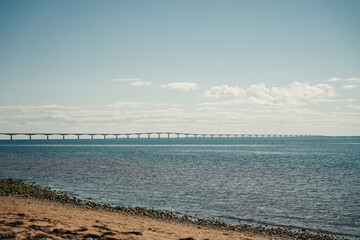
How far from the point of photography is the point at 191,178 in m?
49.1

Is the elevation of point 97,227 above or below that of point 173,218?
above

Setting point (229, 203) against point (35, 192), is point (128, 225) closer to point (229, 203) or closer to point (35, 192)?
point (229, 203)

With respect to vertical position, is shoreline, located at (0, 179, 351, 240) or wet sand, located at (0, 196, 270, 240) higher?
wet sand, located at (0, 196, 270, 240)

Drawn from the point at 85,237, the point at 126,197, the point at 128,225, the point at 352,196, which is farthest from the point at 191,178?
the point at 85,237

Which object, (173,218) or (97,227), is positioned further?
(173,218)

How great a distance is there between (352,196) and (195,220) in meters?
19.8

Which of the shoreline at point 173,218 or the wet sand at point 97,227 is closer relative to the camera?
the wet sand at point 97,227

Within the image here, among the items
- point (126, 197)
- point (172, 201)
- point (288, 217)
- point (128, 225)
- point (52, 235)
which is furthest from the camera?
point (126, 197)

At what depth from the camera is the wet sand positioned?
16.1m

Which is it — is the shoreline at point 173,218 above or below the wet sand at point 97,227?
below

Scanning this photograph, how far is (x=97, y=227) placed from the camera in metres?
18.4

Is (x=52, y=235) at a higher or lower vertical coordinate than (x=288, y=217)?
higher

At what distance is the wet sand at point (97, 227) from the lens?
16.1 m

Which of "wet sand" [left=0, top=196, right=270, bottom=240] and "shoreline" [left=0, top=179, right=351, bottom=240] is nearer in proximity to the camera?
"wet sand" [left=0, top=196, right=270, bottom=240]
